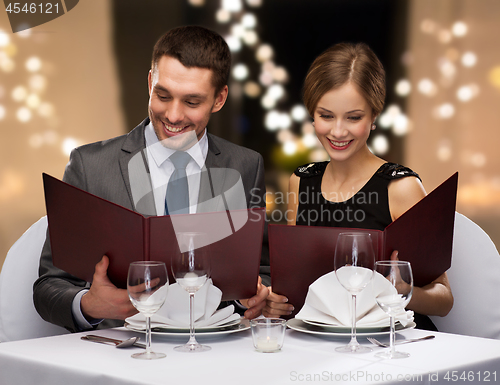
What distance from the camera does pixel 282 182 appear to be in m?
3.33

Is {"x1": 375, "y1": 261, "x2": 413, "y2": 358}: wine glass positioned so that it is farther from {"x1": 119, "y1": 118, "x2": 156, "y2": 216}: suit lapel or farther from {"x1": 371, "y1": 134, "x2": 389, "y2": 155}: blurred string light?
{"x1": 371, "y1": 134, "x2": 389, "y2": 155}: blurred string light

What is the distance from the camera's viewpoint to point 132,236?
109cm

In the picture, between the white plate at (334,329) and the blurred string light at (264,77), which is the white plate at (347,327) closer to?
the white plate at (334,329)

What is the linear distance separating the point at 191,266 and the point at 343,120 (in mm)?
958

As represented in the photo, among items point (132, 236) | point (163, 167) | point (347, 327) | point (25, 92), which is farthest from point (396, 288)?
point (25, 92)

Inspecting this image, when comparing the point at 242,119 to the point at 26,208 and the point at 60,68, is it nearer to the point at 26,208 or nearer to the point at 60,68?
the point at 60,68

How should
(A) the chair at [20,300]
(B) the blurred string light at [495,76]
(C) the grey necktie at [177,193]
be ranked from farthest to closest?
(B) the blurred string light at [495,76] → (C) the grey necktie at [177,193] → (A) the chair at [20,300]

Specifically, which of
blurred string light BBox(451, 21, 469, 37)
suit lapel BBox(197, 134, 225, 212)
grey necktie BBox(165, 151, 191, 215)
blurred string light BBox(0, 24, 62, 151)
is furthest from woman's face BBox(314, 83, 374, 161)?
blurred string light BBox(451, 21, 469, 37)

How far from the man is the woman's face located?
25 cm

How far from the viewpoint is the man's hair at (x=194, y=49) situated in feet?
6.11

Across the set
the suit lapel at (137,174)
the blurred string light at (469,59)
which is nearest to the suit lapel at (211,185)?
the suit lapel at (137,174)

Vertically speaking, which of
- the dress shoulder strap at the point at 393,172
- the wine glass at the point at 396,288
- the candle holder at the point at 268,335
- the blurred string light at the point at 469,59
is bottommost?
the candle holder at the point at 268,335

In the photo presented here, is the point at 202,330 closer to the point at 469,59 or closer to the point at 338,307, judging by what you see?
the point at 338,307

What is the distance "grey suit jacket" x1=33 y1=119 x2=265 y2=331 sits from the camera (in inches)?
53.2
